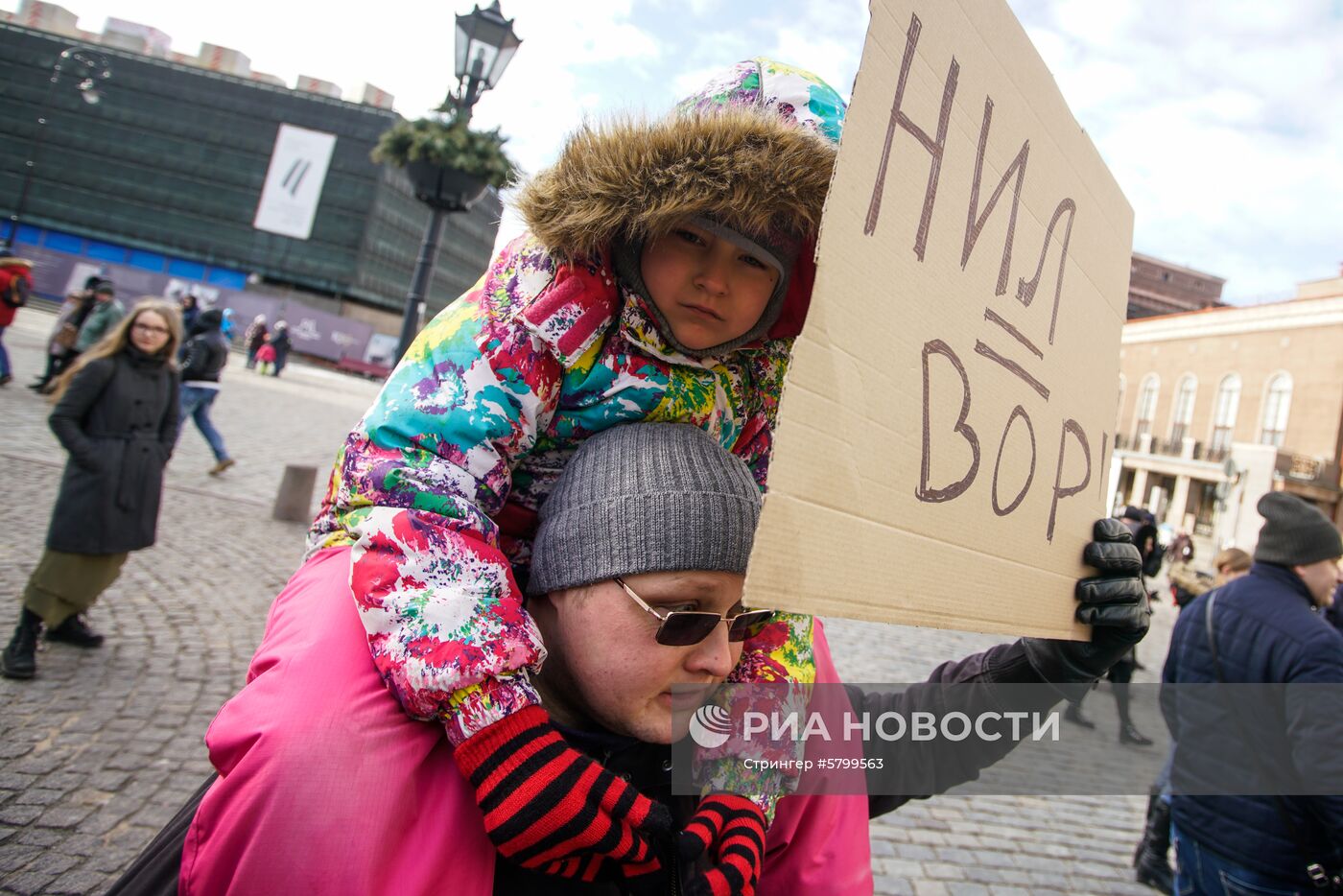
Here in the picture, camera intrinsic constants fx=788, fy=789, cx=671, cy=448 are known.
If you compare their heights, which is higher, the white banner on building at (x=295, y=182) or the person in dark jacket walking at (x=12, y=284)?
the white banner on building at (x=295, y=182)

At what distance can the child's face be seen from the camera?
1.38m

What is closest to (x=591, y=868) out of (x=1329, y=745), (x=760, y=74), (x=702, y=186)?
(x=702, y=186)

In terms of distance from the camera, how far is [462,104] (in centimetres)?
678

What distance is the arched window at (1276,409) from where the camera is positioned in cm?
2984

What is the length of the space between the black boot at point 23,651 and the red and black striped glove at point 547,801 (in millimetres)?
3893

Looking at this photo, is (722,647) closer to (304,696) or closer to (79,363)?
(304,696)

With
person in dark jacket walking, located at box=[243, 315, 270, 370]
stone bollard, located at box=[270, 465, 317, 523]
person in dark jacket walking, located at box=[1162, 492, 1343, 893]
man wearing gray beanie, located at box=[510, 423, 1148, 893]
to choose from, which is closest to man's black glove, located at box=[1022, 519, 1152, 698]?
man wearing gray beanie, located at box=[510, 423, 1148, 893]

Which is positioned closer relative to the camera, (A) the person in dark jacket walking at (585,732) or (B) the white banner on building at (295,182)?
(A) the person in dark jacket walking at (585,732)

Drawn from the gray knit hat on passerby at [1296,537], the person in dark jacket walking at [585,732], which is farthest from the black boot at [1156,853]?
the person in dark jacket walking at [585,732]

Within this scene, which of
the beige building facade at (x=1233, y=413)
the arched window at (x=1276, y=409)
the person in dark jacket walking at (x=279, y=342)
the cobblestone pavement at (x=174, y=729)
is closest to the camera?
the cobblestone pavement at (x=174, y=729)

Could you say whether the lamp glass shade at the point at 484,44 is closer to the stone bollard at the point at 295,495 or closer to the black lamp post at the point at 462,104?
the black lamp post at the point at 462,104

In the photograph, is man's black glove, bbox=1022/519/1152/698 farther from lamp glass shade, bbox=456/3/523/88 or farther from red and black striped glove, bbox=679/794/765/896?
lamp glass shade, bbox=456/3/523/88

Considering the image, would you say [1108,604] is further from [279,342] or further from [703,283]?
[279,342]

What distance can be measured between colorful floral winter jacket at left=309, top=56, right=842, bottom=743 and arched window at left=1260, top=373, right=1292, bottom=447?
36.4 meters
